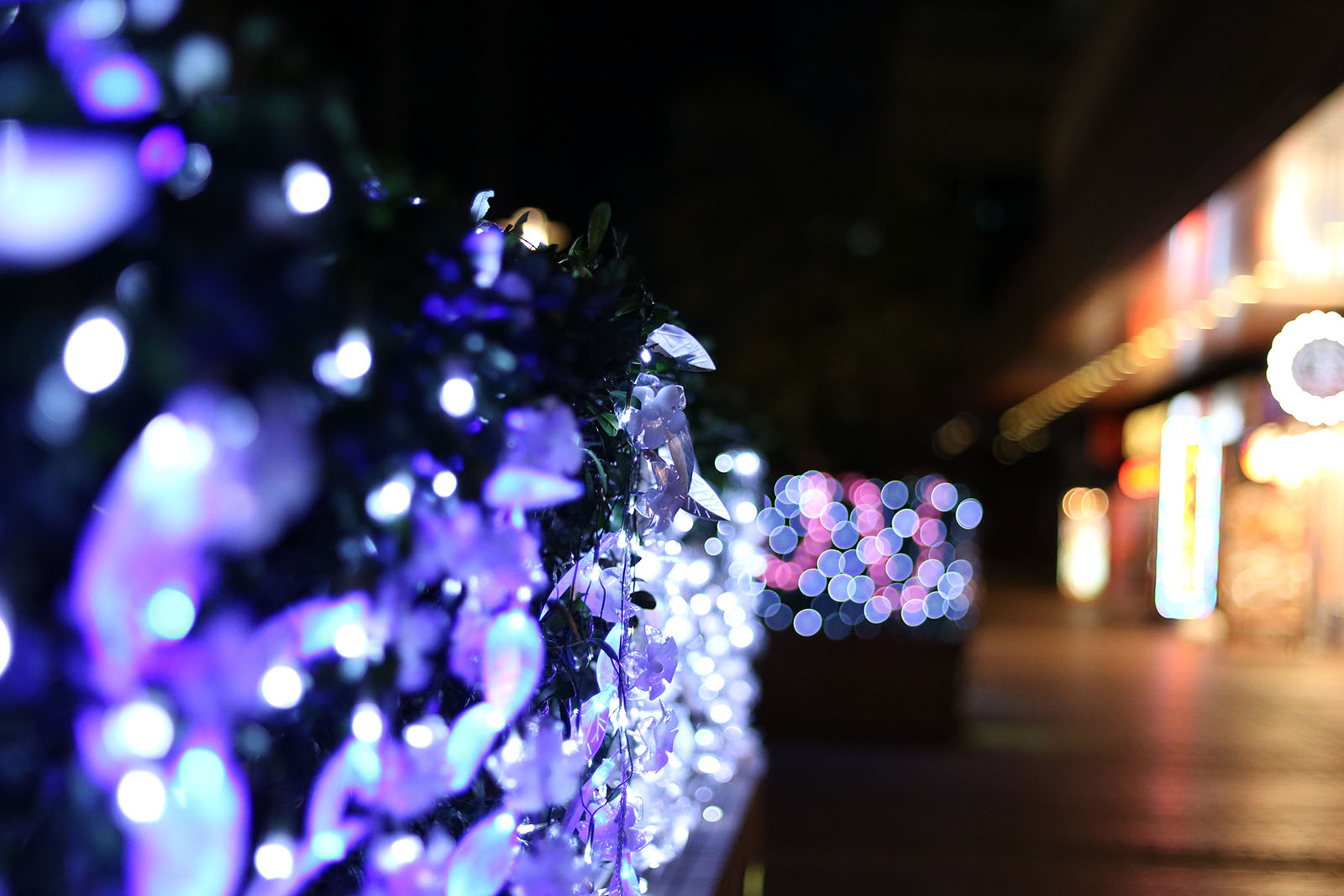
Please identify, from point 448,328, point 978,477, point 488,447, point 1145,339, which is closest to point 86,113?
point 448,328

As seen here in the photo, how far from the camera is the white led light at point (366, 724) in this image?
178 centimetres

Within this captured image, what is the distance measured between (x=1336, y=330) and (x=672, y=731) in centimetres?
1053

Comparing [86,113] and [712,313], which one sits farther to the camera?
[712,313]

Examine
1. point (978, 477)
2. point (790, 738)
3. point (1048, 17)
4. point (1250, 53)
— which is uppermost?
point (1048, 17)

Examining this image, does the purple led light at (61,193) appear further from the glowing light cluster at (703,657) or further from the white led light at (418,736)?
the glowing light cluster at (703,657)

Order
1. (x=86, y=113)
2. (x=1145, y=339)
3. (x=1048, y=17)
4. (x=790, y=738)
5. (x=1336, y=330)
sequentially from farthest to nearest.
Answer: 1. (x=1048, y=17)
2. (x=1145, y=339)
3. (x=1336, y=330)
4. (x=790, y=738)
5. (x=86, y=113)

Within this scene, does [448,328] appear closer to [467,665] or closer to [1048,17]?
[467,665]

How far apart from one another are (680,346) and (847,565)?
617 cm

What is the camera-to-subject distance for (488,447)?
2.02 meters

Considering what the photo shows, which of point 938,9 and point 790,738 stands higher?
point 938,9

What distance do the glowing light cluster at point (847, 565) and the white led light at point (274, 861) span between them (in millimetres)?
6994

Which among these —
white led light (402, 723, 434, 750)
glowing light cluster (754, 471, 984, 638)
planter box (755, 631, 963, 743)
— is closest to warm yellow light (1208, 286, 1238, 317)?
glowing light cluster (754, 471, 984, 638)

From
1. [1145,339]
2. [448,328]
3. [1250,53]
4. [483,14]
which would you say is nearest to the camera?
[448,328]

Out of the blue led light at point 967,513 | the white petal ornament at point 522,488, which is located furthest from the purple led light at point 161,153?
the blue led light at point 967,513
